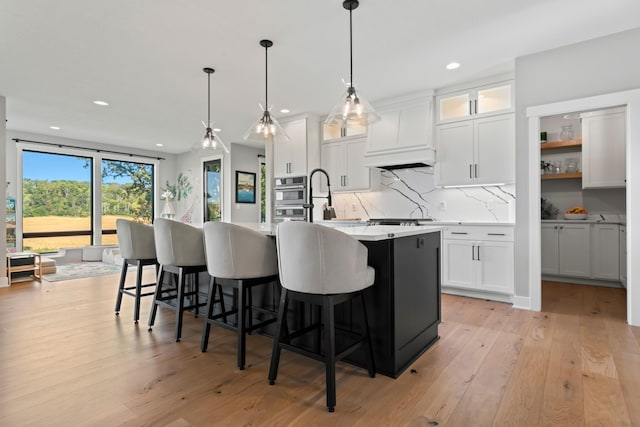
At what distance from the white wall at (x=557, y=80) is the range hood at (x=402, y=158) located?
105cm

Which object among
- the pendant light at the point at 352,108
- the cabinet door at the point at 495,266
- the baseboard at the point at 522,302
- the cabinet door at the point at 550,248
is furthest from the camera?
the cabinet door at the point at 550,248

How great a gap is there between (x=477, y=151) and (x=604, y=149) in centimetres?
182

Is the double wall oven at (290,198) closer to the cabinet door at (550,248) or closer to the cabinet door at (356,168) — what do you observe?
the cabinet door at (356,168)

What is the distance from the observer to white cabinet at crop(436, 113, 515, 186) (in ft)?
12.6

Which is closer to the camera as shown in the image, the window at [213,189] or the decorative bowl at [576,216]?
the decorative bowl at [576,216]

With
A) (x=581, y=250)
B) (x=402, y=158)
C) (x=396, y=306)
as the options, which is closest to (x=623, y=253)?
(x=581, y=250)

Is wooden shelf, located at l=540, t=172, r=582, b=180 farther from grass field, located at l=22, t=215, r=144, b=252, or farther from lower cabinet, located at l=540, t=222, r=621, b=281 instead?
grass field, located at l=22, t=215, r=144, b=252

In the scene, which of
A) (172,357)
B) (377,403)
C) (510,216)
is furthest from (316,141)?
(377,403)

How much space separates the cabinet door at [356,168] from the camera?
16.5 ft

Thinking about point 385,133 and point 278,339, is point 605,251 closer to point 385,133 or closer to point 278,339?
point 385,133

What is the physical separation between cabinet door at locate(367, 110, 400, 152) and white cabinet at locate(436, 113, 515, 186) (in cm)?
58

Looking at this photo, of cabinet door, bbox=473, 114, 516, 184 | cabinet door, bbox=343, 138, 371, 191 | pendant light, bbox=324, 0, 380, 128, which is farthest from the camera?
cabinet door, bbox=343, 138, 371, 191

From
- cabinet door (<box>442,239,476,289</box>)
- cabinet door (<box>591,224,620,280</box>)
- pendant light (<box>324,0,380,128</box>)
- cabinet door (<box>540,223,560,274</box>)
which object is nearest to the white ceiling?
pendant light (<box>324,0,380,128</box>)

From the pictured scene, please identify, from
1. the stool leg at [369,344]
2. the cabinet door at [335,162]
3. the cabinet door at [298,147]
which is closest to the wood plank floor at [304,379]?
the stool leg at [369,344]
